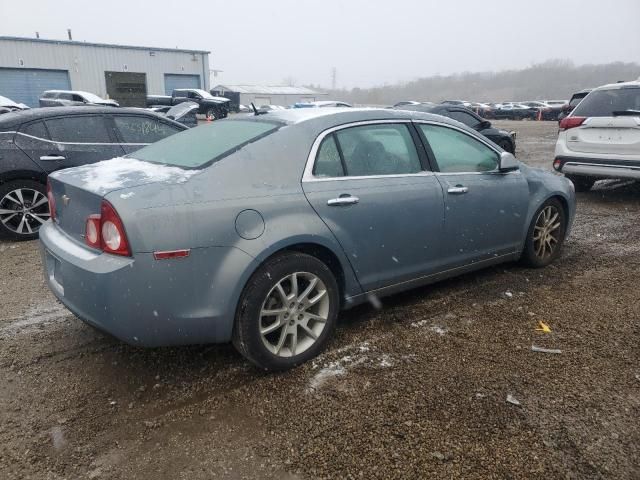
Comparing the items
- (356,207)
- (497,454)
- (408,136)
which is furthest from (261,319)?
(408,136)

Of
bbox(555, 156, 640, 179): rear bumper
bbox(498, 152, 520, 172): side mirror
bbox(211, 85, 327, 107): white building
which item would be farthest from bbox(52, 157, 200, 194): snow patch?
bbox(211, 85, 327, 107): white building

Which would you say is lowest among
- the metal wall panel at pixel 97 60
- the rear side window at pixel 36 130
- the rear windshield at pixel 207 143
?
the rear side window at pixel 36 130

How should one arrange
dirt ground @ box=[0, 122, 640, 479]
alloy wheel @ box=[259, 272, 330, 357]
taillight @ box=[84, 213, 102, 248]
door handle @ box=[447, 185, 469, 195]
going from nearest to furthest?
1. dirt ground @ box=[0, 122, 640, 479]
2. taillight @ box=[84, 213, 102, 248]
3. alloy wheel @ box=[259, 272, 330, 357]
4. door handle @ box=[447, 185, 469, 195]

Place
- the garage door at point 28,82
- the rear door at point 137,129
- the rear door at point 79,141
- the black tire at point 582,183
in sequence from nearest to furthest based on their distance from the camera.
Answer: the rear door at point 79,141 < the rear door at point 137,129 < the black tire at point 582,183 < the garage door at point 28,82

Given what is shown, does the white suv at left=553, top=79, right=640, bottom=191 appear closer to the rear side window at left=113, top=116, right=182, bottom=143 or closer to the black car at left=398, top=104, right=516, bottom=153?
the black car at left=398, top=104, right=516, bottom=153

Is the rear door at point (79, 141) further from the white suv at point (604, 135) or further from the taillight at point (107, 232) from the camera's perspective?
the white suv at point (604, 135)

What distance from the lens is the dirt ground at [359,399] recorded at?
2227 mm

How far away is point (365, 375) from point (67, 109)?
5141 mm

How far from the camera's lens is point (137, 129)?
21.0ft

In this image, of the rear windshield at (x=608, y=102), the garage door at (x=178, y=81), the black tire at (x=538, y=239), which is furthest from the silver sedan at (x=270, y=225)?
the garage door at (x=178, y=81)

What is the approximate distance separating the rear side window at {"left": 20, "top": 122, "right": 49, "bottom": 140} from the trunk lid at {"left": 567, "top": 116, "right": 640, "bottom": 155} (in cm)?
730

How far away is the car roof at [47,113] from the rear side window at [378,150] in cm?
413

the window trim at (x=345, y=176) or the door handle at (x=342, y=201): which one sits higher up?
the window trim at (x=345, y=176)

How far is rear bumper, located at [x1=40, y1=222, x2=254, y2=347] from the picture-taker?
2416 millimetres
